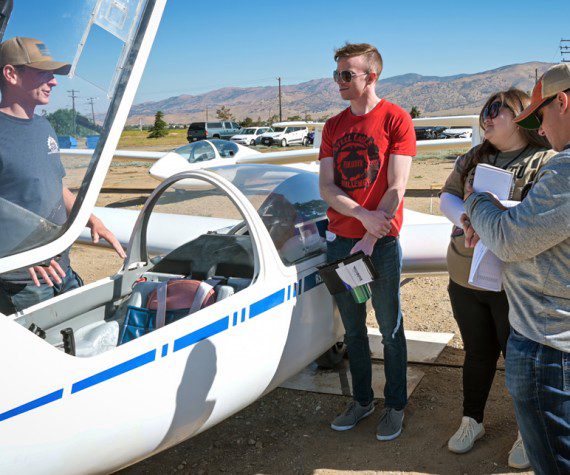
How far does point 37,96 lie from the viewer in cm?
236

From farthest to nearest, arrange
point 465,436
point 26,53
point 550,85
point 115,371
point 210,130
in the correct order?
point 210,130, point 465,436, point 115,371, point 26,53, point 550,85

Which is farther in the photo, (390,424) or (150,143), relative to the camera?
(150,143)

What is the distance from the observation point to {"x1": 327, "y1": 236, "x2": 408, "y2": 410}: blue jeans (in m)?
3.48

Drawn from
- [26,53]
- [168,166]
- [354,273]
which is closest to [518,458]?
[354,273]

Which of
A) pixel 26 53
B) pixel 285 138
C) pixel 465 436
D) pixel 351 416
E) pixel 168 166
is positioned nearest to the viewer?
pixel 26 53

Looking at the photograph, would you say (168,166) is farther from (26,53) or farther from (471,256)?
(26,53)

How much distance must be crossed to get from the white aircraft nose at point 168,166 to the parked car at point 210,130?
36.0 metres

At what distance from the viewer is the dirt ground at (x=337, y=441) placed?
3.51m

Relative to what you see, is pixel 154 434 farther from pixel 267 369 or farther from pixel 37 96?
pixel 37 96

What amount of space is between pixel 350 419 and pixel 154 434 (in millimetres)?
1504

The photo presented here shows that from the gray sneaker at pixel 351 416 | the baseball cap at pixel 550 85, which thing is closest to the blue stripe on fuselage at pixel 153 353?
the gray sneaker at pixel 351 416

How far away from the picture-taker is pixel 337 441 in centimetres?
378

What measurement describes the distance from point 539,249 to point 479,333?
60.9 inches

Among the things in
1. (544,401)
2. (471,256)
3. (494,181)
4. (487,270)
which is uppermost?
(494,181)
